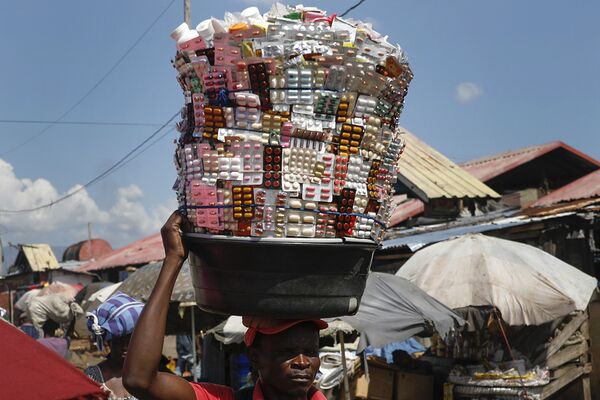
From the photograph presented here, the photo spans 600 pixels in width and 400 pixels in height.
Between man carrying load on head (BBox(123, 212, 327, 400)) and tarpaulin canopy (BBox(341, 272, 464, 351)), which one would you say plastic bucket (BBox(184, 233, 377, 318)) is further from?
tarpaulin canopy (BBox(341, 272, 464, 351))

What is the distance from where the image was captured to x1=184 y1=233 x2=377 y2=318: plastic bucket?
2033 mm

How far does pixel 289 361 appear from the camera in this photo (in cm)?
219

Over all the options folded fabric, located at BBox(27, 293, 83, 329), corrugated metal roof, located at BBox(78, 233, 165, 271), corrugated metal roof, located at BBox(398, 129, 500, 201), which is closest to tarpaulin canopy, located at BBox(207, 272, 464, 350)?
corrugated metal roof, located at BBox(398, 129, 500, 201)

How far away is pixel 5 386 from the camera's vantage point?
7.50 feet

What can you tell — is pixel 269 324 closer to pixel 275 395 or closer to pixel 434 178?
pixel 275 395

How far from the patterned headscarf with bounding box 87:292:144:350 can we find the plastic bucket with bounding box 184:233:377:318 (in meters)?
1.59

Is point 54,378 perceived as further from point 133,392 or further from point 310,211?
point 310,211

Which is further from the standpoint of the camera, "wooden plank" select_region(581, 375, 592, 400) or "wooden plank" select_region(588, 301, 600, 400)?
"wooden plank" select_region(588, 301, 600, 400)

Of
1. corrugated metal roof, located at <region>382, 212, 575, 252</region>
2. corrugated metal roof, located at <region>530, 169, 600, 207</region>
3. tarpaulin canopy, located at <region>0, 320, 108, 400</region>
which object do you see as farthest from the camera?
corrugated metal roof, located at <region>530, 169, 600, 207</region>

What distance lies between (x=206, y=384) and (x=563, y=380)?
8190 millimetres

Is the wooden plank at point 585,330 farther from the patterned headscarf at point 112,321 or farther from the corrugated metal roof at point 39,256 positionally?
the corrugated metal roof at point 39,256

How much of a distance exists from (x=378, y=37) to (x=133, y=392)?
1.25 meters

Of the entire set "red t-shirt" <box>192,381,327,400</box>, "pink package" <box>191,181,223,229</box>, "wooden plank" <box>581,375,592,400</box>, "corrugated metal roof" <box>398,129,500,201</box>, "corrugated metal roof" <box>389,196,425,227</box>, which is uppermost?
"corrugated metal roof" <box>398,129,500,201</box>

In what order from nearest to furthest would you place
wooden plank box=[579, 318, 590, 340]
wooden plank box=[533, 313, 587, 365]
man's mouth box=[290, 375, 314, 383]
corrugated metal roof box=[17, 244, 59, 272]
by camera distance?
man's mouth box=[290, 375, 314, 383]
wooden plank box=[533, 313, 587, 365]
wooden plank box=[579, 318, 590, 340]
corrugated metal roof box=[17, 244, 59, 272]
